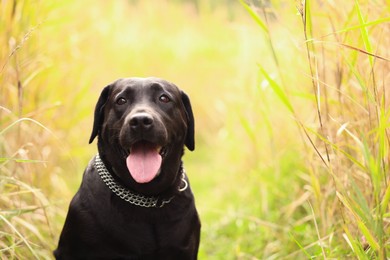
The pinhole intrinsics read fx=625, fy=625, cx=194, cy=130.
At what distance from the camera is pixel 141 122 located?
8.70 ft

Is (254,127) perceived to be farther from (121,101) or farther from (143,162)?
(143,162)

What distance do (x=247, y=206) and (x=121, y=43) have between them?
4.11 meters

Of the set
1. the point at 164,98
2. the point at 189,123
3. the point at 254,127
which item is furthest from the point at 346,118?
the point at 254,127

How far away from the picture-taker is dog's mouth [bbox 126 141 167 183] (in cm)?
268

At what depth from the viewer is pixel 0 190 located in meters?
3.21

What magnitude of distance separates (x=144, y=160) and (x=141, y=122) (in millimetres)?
189

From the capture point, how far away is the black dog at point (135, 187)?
8.90 ft

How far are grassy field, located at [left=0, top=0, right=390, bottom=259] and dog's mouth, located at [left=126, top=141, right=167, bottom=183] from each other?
0.44m

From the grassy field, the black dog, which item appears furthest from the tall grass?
the black dog

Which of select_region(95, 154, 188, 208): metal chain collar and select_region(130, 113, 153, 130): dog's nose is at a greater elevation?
select_region(130, 113, 153, 130): dog's nose

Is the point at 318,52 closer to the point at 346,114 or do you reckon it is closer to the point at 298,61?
the point at 346,114

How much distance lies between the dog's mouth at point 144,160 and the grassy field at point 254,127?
A: 44 centimetres

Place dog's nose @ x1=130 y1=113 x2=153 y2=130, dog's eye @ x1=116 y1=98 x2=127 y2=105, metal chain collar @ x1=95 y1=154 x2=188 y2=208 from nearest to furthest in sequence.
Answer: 1. dog's nose @ x1=130 y1=113 x2=153 y2=130
2. metal chain collar @ x1=95 y1=154 x2=188 y2=208
3. dog's eye @ x1=116 y1=98 x2=127 y2=105

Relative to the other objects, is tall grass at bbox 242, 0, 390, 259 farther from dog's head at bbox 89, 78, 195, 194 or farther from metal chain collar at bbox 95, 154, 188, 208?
metal chain collar at bbox 95, 154, 188, 208
